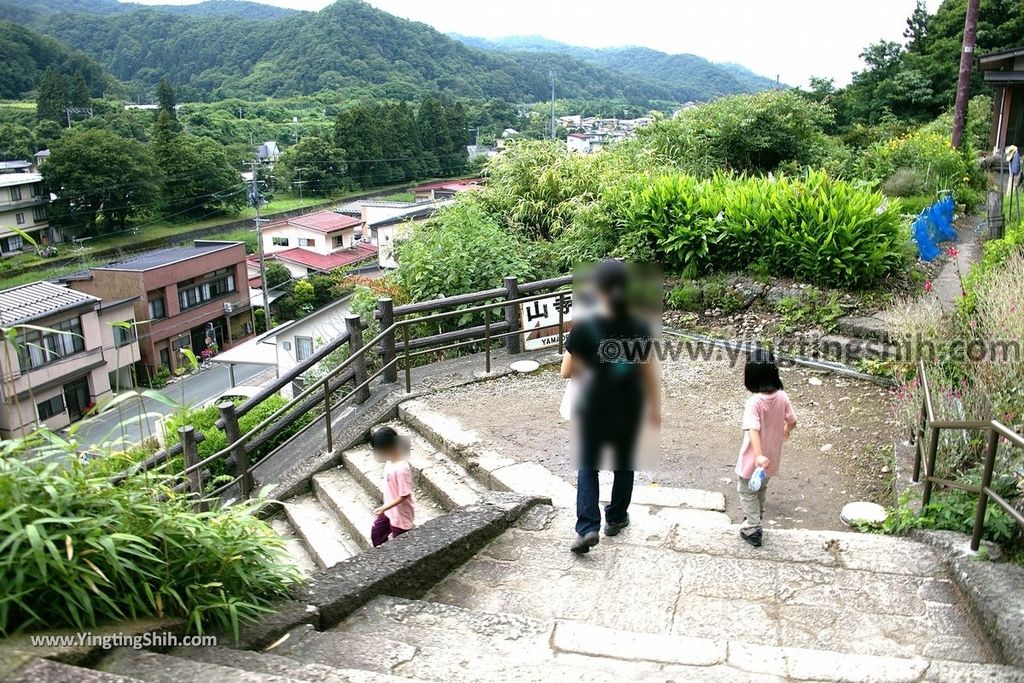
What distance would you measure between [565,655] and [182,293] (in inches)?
1303

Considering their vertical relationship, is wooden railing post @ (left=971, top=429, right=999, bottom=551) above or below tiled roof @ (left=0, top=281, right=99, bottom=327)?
above

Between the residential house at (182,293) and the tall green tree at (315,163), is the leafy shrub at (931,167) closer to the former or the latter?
the residential house at (182,293)

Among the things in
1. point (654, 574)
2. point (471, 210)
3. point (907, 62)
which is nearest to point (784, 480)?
point (654, 574)

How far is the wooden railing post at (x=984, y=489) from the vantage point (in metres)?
3.86

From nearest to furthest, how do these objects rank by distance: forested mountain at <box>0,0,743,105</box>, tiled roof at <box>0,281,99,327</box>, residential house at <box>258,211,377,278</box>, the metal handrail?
the metal handrail < tiled roof at <box>0,281,99,327</box> < residential house at <box>258,211,377,278</box> < forested mountain at <box>0,0,743,105</box>

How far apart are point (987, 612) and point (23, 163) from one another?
62.6 m

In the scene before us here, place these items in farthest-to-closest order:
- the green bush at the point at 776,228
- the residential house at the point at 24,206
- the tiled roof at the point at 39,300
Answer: the residential house at the point at 24,206, the tiled roof at the point at 39,300, the green bush at the point at 776,228

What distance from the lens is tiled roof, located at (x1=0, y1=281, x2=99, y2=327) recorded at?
2147cm

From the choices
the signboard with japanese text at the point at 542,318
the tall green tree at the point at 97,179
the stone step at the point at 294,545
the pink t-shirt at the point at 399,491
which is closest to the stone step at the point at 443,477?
the pink t-shirt at the point at 399,491

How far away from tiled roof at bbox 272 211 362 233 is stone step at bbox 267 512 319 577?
3671cm

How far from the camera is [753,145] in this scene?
1485 cm

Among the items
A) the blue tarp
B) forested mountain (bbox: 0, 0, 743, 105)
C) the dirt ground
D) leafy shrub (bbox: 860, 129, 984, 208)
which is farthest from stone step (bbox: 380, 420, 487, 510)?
forested mountain (bbox: 0, 0, 743, 105)

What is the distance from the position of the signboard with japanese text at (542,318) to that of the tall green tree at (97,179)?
42.2 m

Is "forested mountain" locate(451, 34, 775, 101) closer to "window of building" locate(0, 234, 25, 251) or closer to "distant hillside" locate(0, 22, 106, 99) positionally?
"distant hillside" locate(0, 22, 106, 99)
